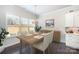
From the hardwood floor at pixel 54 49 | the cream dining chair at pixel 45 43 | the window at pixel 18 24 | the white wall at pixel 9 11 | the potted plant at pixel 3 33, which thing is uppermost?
the white wall at pixel 9 11

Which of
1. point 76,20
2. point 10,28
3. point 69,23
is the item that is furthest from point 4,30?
point 76,20

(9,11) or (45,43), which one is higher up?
(9,11)

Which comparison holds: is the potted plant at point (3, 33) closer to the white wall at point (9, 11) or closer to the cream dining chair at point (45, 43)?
the white wall at point (9, 11)

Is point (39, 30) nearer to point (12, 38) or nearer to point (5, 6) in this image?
point (12, 38)

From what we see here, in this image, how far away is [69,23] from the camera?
2.01m

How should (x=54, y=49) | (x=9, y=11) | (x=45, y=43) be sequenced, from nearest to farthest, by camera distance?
(x=9, y=11)
(x=54, y=49)
(x=45, y=43)

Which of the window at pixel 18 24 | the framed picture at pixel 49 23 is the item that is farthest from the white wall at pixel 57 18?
the window at pixel 18 24

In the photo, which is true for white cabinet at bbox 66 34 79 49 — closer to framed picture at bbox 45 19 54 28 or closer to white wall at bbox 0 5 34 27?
framed picture at bbox 45 19 54 28

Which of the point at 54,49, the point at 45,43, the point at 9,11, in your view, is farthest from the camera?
the point at 45,43

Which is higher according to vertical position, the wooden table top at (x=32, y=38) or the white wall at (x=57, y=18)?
the white wall at (x=57, y=18)

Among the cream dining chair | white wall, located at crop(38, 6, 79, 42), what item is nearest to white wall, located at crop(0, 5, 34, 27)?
white wall, located at crop(38, 6, 79, 42)

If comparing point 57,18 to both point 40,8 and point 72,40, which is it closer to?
point 40,8

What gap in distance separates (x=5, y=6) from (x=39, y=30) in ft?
2.97

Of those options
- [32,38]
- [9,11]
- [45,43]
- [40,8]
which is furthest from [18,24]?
[45,43]
